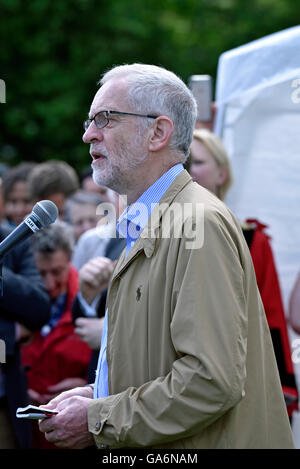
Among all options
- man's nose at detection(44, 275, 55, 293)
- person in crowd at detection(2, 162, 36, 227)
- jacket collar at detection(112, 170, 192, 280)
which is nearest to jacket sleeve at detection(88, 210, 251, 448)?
jacket collar at detection(112, 170, 192, 280)

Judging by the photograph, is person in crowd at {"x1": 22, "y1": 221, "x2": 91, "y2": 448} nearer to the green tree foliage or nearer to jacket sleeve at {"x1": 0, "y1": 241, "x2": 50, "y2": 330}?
jacket sleeve at {"x1": 0, "y1": 241, "x2": 50, "y2": 330}

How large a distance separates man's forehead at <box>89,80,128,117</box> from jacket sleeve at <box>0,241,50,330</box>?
149 centimetres

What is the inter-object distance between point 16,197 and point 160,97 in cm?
410

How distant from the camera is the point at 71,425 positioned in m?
2.40

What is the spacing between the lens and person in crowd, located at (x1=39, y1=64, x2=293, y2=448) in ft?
7.26

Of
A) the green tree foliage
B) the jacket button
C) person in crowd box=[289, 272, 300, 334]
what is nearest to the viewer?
the jacket button

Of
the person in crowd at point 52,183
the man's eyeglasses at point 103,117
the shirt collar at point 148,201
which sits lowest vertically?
the person in crowd at point 52,183

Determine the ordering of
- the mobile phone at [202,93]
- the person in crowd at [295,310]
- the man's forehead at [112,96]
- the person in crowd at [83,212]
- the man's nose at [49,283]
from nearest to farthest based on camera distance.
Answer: the man's forehead at [112,96] → the person in crowd at [295,310] → the man's nose at [49,283] → the mobile phone at [202,93] → the person in crowd at [83,212]

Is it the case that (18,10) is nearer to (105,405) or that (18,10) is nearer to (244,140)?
(244,140)

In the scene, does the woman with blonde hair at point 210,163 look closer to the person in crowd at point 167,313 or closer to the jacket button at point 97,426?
the person in crowd at point 167,313

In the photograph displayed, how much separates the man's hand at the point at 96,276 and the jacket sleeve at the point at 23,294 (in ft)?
1.00

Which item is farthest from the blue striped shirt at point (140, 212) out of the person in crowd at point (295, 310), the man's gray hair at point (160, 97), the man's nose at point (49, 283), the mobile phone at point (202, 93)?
the mobile phone at point (202, 93)

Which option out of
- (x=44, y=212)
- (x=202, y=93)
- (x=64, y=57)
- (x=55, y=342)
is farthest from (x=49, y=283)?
(x=64, y=57)

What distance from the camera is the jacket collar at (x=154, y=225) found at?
2.41 metres
